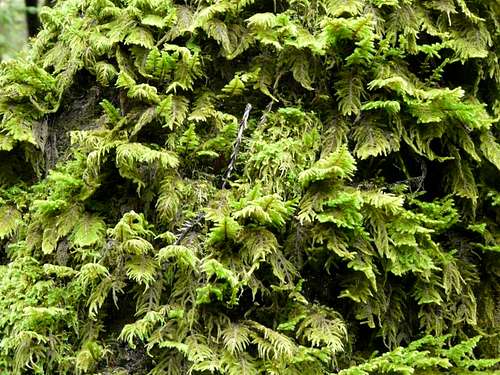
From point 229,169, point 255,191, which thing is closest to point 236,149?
point 229,169

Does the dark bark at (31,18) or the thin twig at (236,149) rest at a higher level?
the thin twig at (236,149)

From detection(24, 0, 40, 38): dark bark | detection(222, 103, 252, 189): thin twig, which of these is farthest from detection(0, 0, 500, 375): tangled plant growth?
detection(24, 0, 40, 38): dark bark

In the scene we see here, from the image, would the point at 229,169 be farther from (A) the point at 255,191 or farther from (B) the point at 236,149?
(A) the point at 255,191

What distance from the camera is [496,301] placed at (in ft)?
9.98

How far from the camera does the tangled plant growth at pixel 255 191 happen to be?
250 cm

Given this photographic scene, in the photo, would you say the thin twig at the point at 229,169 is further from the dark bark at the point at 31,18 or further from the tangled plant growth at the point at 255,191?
the dark bark at the point at 31,18

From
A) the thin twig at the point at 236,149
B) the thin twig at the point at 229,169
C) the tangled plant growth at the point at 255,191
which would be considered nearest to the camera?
the tangled plant growth at the point at 255,191

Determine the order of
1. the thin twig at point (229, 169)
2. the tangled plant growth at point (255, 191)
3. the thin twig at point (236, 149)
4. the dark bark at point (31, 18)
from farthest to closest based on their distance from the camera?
the dark bark at point (31, 18), the thin twig at point (236, 149), the thin twig at point (229, 169), the tangled plant growth at point (255, 191)

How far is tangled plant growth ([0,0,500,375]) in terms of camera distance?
8.20ft

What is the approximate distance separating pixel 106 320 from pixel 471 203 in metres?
2.33

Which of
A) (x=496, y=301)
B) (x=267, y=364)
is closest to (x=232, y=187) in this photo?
(x=267, y=364)

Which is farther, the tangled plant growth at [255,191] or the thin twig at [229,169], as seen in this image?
the thin twig at [229,169]

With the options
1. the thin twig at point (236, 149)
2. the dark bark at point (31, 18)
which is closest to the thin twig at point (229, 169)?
the thin twig at point (236, 149)

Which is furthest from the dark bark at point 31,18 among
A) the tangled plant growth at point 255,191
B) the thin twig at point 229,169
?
the thin twig at point 229,169
